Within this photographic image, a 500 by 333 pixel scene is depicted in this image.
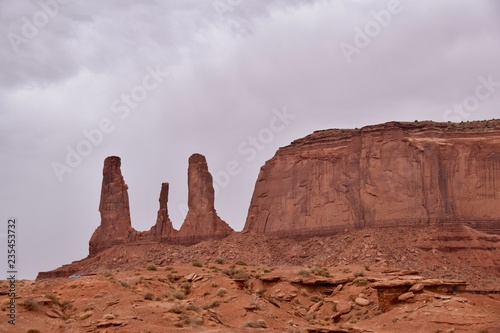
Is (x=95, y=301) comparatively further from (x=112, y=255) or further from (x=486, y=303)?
(x=112, y=255)

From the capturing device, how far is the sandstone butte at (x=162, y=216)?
288ft

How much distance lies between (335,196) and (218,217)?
14609 millimetres

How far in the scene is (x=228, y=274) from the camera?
4325 cm

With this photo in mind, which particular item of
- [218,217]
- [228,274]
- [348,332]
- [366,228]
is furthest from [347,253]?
[348,332]

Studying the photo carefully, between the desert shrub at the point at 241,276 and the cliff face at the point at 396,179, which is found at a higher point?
the cliff face at the point at 396,179

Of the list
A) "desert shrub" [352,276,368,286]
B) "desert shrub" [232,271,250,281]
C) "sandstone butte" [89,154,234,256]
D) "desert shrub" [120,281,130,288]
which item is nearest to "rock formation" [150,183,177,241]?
"sandstone butte" [89,154,234,256]

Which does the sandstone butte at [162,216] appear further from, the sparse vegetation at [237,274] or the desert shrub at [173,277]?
the desert shrub at [173,277]

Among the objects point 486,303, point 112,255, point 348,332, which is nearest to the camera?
point 348,332

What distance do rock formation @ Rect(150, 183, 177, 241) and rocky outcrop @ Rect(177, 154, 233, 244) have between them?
51.1 inches

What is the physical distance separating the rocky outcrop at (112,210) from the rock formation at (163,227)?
3.19 m

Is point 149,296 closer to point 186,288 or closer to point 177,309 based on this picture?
point 177,309

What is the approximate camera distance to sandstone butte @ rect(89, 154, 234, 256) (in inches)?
3452

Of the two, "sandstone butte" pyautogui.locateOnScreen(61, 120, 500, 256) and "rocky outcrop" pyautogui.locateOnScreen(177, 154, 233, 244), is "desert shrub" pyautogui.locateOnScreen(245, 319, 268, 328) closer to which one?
"sandstone butte" pyautogui.locateOnScreen(61, 120, 500, 256)

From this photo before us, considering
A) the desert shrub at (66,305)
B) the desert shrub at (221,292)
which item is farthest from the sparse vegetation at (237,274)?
the desert shrub at (66,305)
